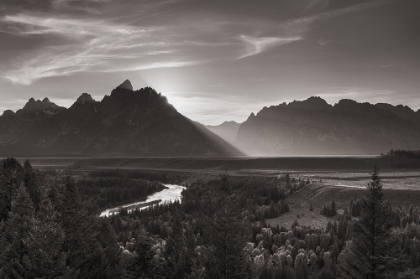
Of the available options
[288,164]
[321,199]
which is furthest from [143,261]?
[288,164]

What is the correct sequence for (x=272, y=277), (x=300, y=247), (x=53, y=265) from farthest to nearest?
1. (x=300, y=247)
2. (x=272, y=277)
3. (x=53, y=265)

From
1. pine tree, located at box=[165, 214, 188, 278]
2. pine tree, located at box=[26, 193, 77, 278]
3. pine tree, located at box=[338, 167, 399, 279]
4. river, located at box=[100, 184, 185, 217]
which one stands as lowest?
→ river, located at box=[100, 184, 185, 217]

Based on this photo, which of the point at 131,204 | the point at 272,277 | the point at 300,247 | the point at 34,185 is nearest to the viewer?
the point at 272,277

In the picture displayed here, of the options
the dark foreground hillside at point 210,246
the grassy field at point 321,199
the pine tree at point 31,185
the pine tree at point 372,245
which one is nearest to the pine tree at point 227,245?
the dark foreground hillside at point 210,246

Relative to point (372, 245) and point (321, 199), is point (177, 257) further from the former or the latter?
point (321, 199)

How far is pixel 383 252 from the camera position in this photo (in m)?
13.5

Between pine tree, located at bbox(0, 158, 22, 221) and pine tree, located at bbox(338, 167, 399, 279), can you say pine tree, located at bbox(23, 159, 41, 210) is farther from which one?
pine tree, located at bbox(338, 167, 399, 279)

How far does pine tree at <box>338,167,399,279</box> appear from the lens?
1330cm

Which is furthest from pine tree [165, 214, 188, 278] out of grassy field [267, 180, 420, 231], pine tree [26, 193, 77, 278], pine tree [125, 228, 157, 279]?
grassy field [267, 180, 420, 231]

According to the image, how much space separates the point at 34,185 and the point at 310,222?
39.5 meters

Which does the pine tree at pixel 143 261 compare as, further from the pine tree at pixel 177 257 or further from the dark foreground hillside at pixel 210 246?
the pine tree at pixel 177 257

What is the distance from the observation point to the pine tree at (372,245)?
43.6ft

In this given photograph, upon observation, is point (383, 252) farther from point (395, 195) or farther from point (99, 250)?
point (395, 195)

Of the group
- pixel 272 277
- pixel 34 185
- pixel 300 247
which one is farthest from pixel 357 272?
pixel 34 185
